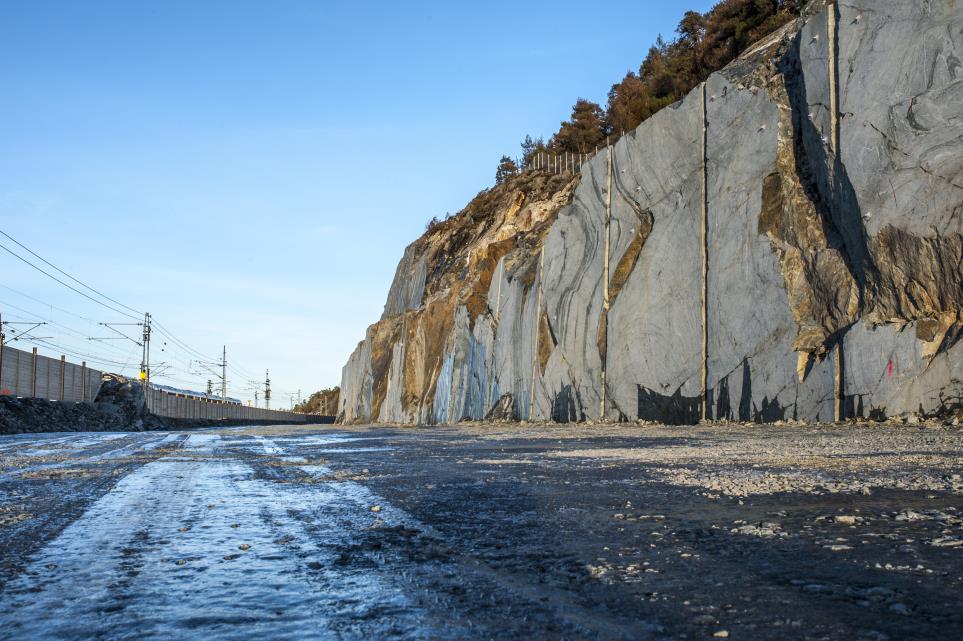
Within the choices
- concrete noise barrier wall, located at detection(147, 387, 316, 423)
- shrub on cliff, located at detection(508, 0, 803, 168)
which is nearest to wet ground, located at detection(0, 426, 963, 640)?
shrub on cliff, located at detection(508, 0, 803, 168)

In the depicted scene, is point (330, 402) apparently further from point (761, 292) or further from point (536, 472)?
point (536, 472)

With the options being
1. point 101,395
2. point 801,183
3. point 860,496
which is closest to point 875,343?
point 801,183

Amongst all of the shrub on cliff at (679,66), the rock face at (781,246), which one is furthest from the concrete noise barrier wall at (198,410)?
the rock face at (781,246)

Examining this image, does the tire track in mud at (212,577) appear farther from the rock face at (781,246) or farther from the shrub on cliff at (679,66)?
the shrub on cliff at (679,66)

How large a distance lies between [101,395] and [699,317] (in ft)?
96.8

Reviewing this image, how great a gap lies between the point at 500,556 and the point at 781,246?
1136 cm

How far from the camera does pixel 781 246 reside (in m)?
12.5

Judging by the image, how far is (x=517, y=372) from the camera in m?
22.7

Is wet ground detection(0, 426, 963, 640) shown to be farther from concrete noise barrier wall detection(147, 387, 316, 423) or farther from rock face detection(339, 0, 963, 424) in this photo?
concrete noise barrier wall detection(147, 387, 316, 423)

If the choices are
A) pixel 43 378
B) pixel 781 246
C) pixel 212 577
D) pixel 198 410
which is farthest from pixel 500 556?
pixel 198 410

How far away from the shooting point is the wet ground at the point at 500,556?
1652 millimetres

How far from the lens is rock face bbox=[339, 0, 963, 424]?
33.7ft

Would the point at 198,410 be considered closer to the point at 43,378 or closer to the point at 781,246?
the point at 43,378

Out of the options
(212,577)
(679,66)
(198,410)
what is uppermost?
(679,66)
